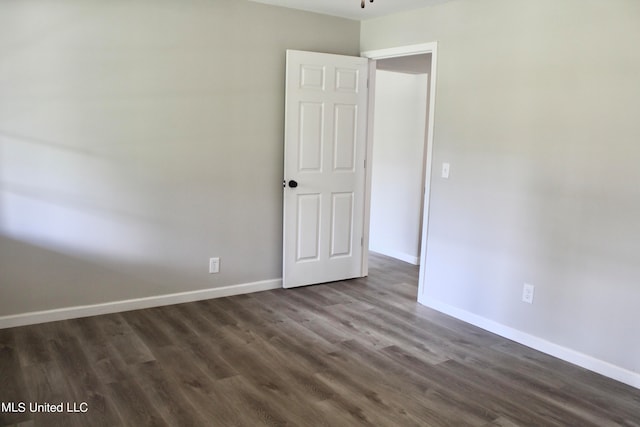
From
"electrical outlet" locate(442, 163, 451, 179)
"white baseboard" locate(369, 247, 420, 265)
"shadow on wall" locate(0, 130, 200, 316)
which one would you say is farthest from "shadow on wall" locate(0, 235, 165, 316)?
"white baseboard" locate(369, 247, 420, 265)

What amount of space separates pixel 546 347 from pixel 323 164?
2.33 m

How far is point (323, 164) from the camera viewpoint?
453 cm

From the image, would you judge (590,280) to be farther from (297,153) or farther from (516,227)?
(297,153)

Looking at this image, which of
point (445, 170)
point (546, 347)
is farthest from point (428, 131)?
point (546, 347)

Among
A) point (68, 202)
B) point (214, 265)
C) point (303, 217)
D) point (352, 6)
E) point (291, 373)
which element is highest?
point (352, 6)

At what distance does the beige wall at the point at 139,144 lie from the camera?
11.1 ft

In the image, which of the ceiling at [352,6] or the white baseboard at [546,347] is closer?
the white baseboard at [546,347]

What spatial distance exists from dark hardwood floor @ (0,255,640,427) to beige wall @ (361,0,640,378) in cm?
32

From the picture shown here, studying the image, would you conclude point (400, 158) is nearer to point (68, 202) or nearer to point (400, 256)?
point (400, 256)

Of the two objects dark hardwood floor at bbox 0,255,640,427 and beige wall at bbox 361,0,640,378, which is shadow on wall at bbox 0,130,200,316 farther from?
beige wall at bbox 361,0,640,378

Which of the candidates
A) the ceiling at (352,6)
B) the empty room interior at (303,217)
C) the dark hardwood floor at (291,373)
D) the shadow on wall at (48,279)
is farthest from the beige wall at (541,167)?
the shadow on wall at (48,279)

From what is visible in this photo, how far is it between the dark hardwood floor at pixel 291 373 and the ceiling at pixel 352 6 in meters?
2.47

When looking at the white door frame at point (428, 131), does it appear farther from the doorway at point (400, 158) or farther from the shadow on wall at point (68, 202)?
the shadow on wall at point (68, 202)

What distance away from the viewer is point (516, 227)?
3502 millimetres
